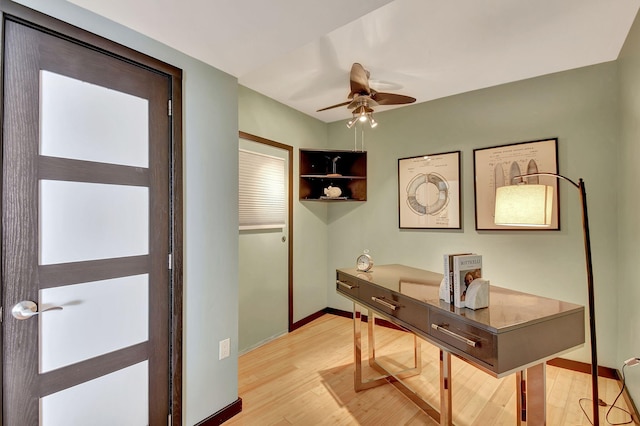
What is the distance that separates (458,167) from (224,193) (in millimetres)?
2402

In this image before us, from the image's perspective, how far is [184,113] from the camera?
1.89 meters

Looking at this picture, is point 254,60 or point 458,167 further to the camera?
point 458,167

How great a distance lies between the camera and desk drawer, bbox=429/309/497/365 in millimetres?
1255

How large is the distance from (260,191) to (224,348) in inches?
62.5

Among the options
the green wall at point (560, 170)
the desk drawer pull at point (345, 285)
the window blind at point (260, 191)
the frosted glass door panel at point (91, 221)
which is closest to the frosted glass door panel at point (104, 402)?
the frosted glass door panel at point (91, 221)

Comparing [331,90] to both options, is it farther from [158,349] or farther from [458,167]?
[158,349]

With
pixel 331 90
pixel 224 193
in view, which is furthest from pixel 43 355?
pixel 331 90

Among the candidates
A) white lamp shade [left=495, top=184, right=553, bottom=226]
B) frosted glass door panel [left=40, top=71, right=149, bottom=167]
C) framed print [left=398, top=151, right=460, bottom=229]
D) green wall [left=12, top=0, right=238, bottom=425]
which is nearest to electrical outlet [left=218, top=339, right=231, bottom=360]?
green wall [left=12, top=0, right=238, bottom=425]

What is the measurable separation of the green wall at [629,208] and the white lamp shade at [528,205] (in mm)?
698

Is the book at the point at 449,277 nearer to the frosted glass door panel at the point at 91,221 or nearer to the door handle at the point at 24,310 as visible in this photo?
the frosted glass door panel at the point at 91,221

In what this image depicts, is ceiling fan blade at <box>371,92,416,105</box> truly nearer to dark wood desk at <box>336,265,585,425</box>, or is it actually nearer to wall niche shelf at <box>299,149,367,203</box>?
wall niche shelf at <box>299,149,367,203</box>

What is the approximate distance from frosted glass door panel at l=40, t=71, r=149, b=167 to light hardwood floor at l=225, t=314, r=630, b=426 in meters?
1.86

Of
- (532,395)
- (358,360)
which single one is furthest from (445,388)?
(358,360)

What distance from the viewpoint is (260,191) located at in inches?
126
